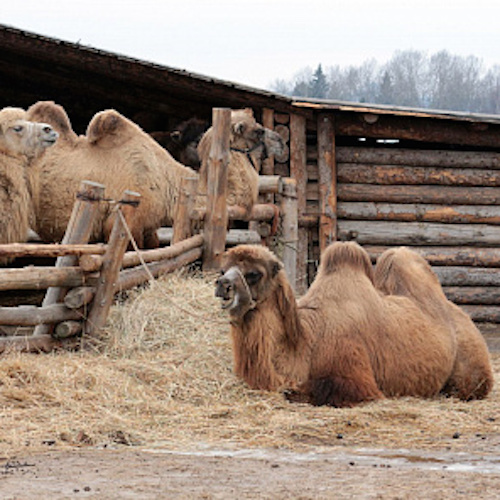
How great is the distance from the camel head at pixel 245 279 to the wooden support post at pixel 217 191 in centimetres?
285

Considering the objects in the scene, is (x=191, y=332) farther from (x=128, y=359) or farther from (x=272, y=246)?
(x=272, y=246)

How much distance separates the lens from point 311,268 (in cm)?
1274

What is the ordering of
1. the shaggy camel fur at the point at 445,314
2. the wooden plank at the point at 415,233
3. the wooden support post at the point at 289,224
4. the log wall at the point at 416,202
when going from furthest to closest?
the wooden plank at the point at 415,233 → the log wall at the point at 416,202 → the wooden support post at the point at 289,224 → the shaggy camel fur at the point at 445,314

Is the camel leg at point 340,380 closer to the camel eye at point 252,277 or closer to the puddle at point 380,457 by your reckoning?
the camel eye at point 252,277

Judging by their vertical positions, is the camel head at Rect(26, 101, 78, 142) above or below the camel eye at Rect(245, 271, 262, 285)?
above

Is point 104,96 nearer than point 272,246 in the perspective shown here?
No

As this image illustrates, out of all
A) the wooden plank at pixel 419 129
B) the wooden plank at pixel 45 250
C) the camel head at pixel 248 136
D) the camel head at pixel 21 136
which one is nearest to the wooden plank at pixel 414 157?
the wooden plank at pixel 419 129

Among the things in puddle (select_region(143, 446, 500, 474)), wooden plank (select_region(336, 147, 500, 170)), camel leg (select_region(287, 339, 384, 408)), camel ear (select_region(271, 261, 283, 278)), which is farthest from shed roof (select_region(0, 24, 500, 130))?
puddle (select_region(143, 446, 500, 474))

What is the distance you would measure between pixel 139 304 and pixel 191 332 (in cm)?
52

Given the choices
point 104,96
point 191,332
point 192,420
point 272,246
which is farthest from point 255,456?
point 104,96

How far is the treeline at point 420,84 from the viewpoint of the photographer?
8688 cm

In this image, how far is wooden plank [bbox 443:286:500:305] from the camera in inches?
524

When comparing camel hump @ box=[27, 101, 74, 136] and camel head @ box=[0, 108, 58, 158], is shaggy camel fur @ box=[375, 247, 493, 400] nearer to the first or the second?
camel head @ box=[0, 108, 58, 158]

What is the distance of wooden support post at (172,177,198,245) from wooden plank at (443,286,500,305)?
19.3 ft
